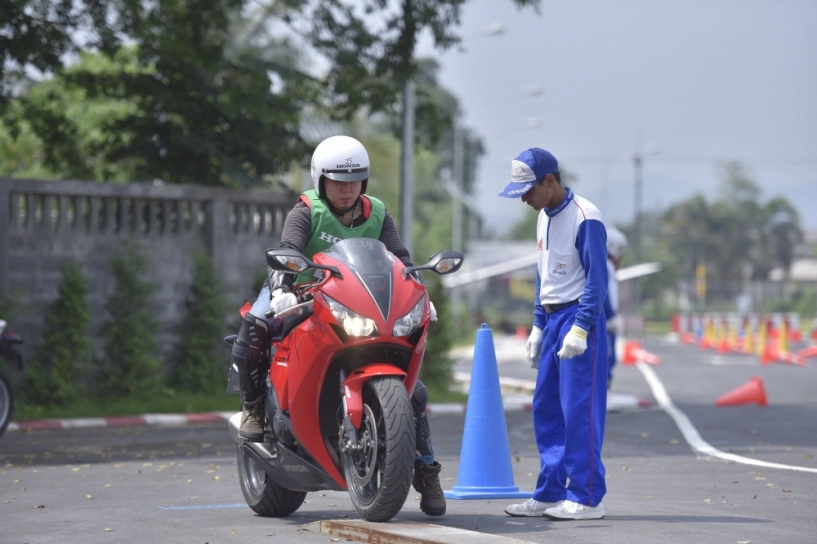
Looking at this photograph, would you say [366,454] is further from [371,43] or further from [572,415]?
[371,43]

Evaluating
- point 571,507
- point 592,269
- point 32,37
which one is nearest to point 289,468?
point 571,507

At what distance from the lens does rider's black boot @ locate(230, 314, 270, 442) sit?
6945 mm

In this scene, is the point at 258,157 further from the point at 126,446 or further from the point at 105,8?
the point at 126,446

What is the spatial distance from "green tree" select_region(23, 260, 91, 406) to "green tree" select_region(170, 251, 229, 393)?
4.48 ft

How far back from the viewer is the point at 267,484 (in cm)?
720

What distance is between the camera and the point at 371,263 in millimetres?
6371

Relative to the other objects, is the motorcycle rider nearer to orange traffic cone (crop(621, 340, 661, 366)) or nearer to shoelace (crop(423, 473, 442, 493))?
shoelace (crop(423, 473, 442, 493))

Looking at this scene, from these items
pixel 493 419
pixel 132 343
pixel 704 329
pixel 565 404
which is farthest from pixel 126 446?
pixel 704 329

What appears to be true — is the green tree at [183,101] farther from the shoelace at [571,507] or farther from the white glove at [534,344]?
the shoelace at [571,507]

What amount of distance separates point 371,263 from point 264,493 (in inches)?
63.6

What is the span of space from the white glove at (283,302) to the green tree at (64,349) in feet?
29.5

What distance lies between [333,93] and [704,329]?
30.6m

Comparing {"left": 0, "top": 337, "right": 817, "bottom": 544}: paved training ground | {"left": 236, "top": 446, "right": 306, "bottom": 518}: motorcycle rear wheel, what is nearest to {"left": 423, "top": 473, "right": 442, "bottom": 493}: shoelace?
{"left": 0, "top": 337, "right": 817, "bottom": 544}: paved training ground

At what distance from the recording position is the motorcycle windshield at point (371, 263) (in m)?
6.22
